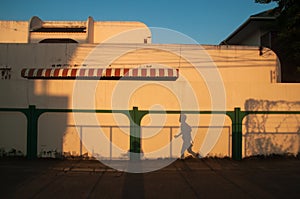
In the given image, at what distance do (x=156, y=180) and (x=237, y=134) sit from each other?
12.8 ft

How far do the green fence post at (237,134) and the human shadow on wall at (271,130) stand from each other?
30cm

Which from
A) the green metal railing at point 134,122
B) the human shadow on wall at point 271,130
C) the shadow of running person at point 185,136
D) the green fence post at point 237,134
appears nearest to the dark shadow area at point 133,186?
the green metal railing at point 134,122

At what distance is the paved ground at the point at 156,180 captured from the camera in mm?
6137

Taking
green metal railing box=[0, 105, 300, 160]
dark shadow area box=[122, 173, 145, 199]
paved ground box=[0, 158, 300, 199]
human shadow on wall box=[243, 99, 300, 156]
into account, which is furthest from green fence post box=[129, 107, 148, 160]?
human shadow on wall box=[243, 99, 300, 156]

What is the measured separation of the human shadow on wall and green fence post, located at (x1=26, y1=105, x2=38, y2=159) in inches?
273

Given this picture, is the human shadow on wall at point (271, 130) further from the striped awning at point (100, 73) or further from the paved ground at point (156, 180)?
the striped awning at point (100, 73)

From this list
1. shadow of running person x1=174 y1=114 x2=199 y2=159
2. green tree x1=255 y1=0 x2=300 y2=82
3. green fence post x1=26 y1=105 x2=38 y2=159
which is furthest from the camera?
green tree x1=255 y1=0 x2=300 y2=82

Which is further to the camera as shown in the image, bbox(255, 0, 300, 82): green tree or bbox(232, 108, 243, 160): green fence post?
bbox(255, 0, 300, 82): green tree

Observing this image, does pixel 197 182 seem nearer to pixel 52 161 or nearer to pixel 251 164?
pixel 251 164

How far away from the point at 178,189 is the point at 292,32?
8721 mm

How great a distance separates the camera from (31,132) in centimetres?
969

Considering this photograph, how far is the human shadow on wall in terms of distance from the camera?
398 inches

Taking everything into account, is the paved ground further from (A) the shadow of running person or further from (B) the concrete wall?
(B) the concrete wall

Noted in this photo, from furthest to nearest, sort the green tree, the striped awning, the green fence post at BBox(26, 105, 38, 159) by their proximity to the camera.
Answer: the striped awning → the green tree → the green fence post at BBox(26, 105, 38, 159)
